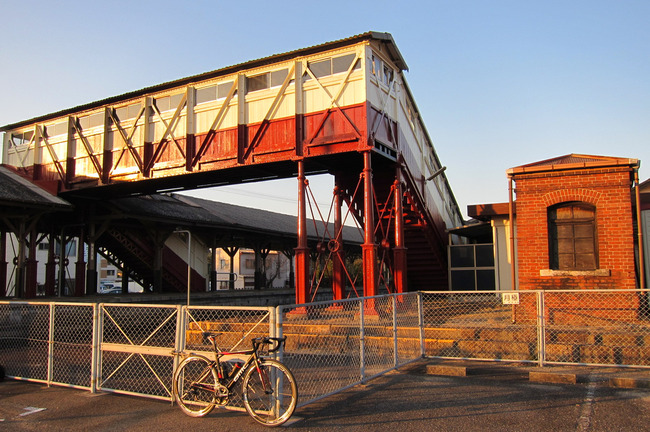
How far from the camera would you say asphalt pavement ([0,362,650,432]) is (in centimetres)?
576

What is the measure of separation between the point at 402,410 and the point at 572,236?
6964 millimetres

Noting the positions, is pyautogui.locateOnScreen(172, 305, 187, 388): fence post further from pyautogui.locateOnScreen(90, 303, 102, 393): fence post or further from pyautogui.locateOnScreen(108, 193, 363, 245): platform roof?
pyautogui.locateOnScreen(108, 193, 363, 245): platform roof

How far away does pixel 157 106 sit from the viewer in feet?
60.4

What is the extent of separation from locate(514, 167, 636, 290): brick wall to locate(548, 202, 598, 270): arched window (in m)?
0.23

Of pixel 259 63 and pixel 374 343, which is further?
pixel 259 63

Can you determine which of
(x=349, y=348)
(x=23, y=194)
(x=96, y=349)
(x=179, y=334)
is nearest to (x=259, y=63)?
(x=349, y=348)

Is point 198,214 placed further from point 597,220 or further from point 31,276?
point 597,220

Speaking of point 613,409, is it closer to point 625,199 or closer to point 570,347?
point 570,347

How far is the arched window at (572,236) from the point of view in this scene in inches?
437

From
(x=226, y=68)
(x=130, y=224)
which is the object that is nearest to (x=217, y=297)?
(x=130, y=224)

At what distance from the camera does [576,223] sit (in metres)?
11.2

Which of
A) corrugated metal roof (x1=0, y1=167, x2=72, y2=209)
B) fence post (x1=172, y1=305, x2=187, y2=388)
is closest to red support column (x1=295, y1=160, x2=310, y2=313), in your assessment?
fence post (x1=172, y1=305, x2=187, y2=388)

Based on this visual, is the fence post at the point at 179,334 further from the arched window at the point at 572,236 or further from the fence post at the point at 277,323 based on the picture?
the arched window at the point at 572,236

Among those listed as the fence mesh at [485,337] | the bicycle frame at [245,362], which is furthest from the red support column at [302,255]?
the bicycle frame at [245,362]
